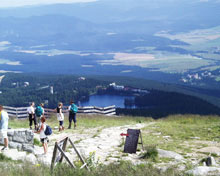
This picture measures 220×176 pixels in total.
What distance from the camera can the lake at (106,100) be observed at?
94562 mm

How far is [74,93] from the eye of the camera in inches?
4242

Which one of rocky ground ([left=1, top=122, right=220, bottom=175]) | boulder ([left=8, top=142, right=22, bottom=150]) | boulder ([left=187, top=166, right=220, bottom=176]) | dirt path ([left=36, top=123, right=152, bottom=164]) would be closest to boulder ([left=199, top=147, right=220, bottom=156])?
rocky ground ([left=1, top=122, right=220, bottom=175])

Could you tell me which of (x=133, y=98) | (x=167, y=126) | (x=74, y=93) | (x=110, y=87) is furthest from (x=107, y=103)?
(x=167, y=126)

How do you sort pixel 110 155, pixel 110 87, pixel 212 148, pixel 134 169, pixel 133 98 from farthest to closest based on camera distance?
pixel 110 87 < pixel 133 98 < pixel 212 148 < pixel 110 155 < pixel 134 169

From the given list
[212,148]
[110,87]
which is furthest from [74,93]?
[212,148]

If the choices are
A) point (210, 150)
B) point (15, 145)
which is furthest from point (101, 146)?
point (210, 150)

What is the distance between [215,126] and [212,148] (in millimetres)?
6421

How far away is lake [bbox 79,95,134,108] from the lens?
310 feet

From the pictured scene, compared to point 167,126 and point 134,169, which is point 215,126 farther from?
point 134,169

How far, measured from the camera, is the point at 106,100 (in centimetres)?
10094

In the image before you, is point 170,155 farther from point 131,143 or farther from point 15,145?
point 15,145

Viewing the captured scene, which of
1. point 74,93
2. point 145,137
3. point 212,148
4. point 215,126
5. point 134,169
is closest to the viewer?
point 134,169

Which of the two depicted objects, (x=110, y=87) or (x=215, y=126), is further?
(x=110, y=87)

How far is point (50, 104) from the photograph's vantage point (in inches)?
3649
